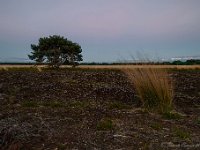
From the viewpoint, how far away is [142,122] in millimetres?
6336

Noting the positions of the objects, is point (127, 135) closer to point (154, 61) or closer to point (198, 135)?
point (198, 135)

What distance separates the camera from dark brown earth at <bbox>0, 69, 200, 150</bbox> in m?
5.38

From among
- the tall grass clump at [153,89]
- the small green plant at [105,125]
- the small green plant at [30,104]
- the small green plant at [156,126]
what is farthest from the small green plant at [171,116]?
the small green plant at [30,104]

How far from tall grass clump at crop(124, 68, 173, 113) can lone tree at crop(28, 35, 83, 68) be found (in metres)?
19.9

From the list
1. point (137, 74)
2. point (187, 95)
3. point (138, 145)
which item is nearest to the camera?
point (138, 145)

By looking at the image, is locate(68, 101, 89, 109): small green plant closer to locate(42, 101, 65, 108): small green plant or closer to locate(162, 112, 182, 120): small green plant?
locate(42, 101, 65, 108): small green plant

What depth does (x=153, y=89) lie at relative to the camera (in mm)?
7422

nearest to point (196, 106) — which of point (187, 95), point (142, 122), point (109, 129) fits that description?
point (187, 95)

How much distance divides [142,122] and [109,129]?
66 cm

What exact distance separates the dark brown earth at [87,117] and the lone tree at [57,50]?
18.6 meters

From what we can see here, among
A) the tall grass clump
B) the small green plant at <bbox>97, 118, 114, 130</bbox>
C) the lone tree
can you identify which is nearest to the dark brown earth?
the small green plant at <bbox>97, 118, 114, 130</bbox>

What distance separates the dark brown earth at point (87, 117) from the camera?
538 cm

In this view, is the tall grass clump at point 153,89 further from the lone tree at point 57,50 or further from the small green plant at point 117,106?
the lone tree at point 57,50

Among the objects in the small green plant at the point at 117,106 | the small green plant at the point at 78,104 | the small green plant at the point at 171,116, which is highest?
the small green plant at the point at 78,104
